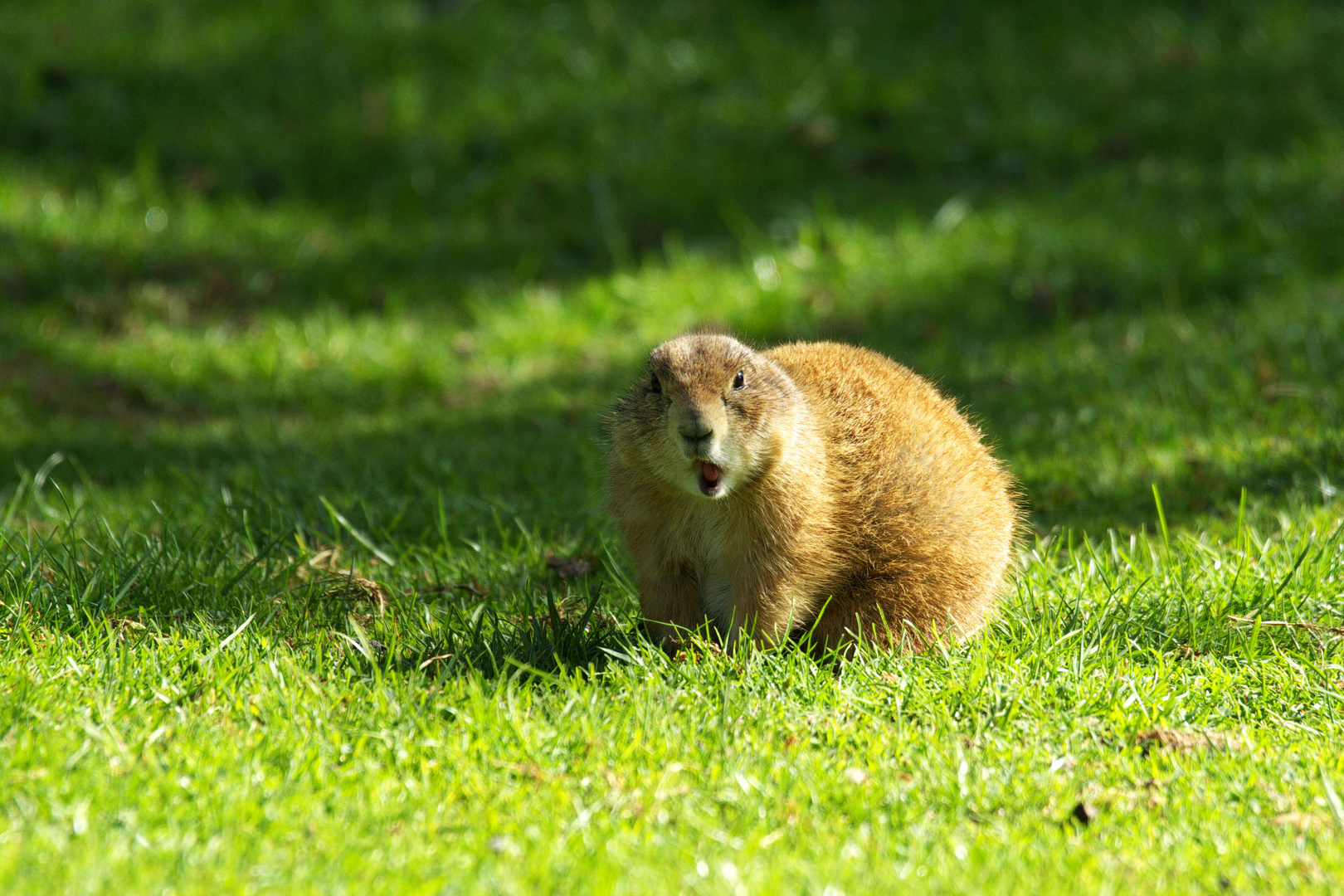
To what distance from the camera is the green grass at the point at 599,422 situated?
2.93 meters

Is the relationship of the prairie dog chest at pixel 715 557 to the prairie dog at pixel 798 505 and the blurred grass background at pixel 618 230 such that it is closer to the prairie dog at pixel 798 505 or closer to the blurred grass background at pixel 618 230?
the prairie dog at pixel 798 505

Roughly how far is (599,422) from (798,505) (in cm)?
91

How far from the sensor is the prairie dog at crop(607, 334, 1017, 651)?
3.58 meters

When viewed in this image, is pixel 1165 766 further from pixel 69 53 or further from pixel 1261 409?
pixel 69 53

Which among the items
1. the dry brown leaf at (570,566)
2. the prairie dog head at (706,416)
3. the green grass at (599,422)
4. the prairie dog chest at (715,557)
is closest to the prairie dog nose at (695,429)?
the prairie dog head at (706,416)

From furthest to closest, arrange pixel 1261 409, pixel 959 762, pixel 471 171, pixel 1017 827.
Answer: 1. pixel 471 171
2. pixel 1261 409
3. pixel 959 762
4. pixel 1017 827

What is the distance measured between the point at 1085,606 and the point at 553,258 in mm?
5660

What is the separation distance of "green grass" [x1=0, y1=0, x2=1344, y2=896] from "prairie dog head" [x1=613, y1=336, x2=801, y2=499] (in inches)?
20.3

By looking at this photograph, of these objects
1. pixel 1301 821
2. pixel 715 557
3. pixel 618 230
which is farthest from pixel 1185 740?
pixel 618 230

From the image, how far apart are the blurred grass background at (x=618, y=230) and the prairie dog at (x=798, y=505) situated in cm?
122

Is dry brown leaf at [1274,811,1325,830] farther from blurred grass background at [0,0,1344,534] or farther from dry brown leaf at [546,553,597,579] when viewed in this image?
dry brown leaf at [546,553,597,579]

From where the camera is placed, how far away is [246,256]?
8555 millimetres

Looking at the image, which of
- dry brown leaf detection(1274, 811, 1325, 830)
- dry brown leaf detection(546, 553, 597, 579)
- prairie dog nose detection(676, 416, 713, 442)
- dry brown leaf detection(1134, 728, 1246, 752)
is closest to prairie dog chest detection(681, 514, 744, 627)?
prairie dog nose detection(676, 416, 713, 442)

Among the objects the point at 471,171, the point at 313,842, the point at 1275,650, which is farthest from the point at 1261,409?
the point at 471,171
